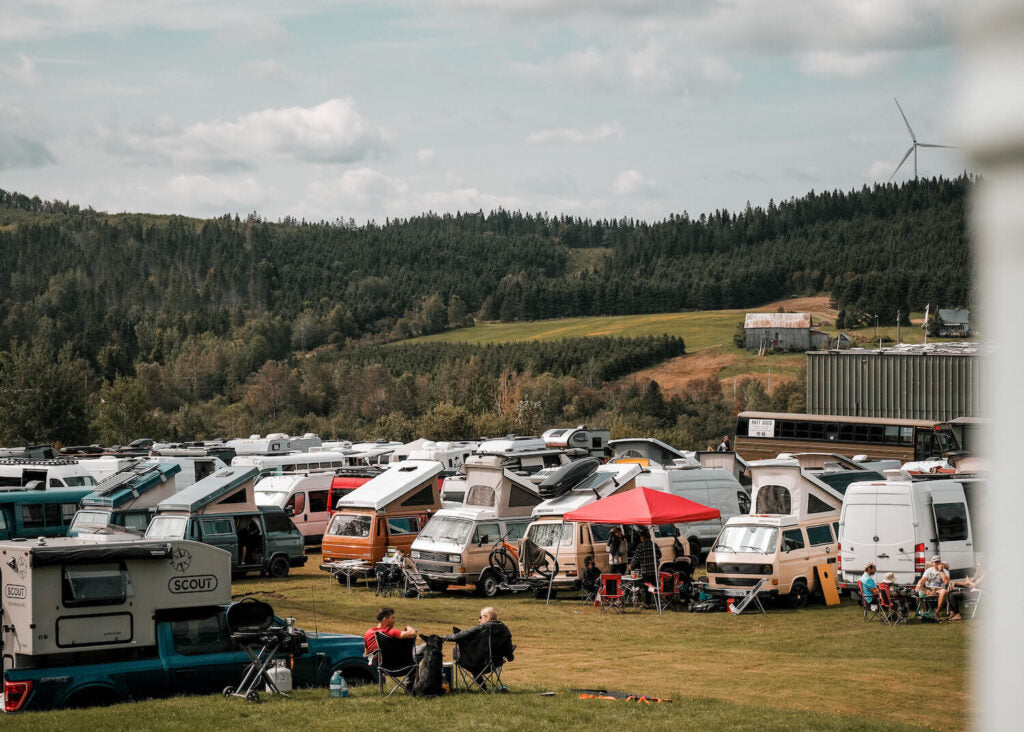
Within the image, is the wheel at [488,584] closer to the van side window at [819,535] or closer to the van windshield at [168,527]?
the van side window at [819,535]

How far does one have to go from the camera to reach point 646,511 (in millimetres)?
20875

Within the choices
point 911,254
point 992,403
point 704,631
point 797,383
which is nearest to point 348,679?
point 704,631

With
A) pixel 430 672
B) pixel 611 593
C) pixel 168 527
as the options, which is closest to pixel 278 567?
pixel 168 527

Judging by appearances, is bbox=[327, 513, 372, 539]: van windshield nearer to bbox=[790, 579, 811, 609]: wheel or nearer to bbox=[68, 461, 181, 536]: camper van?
bbox=[68, 461, 181, 536]: camper van

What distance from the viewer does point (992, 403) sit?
76cm

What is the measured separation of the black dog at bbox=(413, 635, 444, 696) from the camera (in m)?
12.5

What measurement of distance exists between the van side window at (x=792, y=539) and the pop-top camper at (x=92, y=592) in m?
11.3

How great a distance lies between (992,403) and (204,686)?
12451 millimetres

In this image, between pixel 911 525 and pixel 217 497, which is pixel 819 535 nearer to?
pixel 911 525

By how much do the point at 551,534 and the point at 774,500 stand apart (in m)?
4.51

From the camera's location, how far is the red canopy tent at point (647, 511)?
20828 mm

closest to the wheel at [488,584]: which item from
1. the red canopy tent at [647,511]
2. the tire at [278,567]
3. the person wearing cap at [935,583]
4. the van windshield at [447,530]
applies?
the van windshield at [447,530]

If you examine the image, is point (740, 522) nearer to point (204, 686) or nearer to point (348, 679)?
point (348, 679)

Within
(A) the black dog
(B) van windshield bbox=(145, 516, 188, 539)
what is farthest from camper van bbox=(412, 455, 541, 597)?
(A) the black dog
